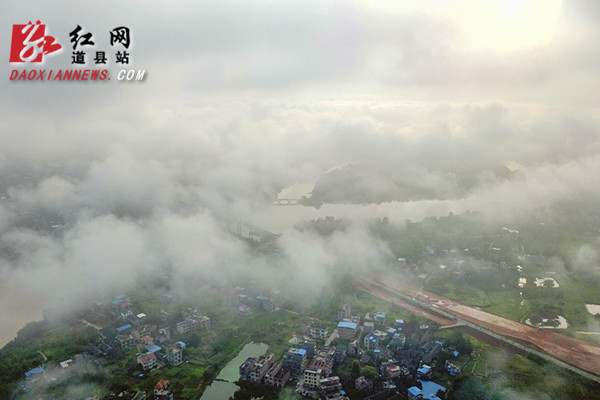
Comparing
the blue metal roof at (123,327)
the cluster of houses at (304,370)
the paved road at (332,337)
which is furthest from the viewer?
the blue metal roof at (123,327)

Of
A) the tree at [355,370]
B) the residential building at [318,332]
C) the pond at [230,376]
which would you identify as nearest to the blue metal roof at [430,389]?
the tree at [355,370]

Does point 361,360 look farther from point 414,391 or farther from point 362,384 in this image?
point 414,391

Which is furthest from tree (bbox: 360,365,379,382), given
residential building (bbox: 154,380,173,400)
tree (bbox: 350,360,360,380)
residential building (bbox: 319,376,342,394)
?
residential building (bbox: 154,380,173,400)

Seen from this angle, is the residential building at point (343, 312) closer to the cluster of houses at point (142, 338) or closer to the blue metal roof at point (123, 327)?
the cluster of houses at point (142, 338)

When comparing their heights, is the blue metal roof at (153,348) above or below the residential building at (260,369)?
below

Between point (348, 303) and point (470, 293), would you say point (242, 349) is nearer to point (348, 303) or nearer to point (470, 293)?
point (348, 303)

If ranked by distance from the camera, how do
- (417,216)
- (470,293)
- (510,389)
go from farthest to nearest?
(417,216) → (470,293) → (510,389)

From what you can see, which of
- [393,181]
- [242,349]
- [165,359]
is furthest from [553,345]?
[393,181]
